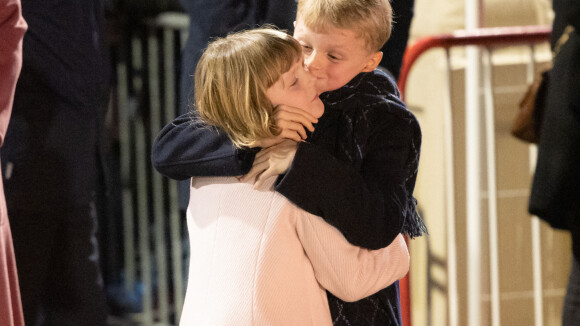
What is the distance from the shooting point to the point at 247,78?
1138 mm

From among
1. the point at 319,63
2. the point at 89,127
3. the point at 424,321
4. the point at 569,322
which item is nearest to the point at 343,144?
the point at 319,63

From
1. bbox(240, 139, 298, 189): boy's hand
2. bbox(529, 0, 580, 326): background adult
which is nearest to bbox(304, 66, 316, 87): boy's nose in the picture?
bbox(240, 139, 298, 189): boy's hand

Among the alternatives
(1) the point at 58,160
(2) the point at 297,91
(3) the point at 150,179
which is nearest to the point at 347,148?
(2) the point at 297,91

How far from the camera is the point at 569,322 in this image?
1.78m

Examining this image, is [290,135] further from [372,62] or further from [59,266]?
[59,266]

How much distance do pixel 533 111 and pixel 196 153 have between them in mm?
1123

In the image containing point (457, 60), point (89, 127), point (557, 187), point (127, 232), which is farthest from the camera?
point (127, 232)

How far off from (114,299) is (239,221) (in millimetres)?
2106

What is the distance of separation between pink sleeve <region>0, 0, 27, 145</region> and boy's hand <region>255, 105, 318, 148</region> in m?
0.76

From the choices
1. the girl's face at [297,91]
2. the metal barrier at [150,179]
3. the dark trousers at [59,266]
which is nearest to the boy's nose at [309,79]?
the girl's face at [297,91]

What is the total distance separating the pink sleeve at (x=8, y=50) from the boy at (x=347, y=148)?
1.71ft

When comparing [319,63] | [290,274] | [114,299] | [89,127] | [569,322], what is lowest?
[114,299]

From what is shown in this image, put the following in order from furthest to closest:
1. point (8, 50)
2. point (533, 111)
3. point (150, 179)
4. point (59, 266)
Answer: point (150, 179), point (59, 266), point (533, 111), point (8, 50)

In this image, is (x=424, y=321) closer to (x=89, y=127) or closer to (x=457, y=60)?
(x=457, y=60)
